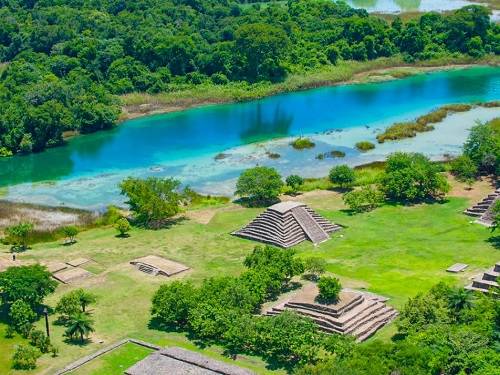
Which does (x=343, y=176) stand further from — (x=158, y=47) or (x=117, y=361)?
(x=158, y=47)

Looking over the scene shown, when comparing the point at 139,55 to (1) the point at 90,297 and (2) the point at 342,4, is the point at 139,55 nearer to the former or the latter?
(2) the point at 342,4

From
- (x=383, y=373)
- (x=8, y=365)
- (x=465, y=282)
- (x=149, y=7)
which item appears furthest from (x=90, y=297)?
(x=149, y=7)

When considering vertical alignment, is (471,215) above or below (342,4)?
below

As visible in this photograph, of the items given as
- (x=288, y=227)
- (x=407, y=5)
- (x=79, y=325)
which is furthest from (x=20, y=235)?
(x=407, y=5)

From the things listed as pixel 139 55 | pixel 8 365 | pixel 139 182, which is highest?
pixel 139 55

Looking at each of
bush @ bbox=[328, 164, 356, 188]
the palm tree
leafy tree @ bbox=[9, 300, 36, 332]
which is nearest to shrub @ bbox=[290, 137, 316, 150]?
bush @ bbox=[328, 164, 356, 188]

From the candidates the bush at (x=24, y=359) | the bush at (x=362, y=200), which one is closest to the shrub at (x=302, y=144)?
the bush at (x=362, y=200)
